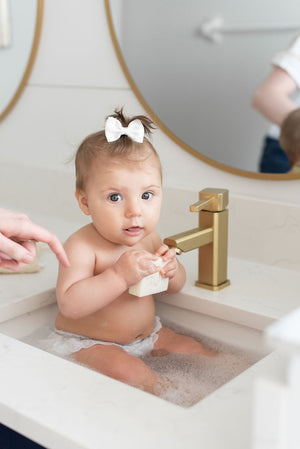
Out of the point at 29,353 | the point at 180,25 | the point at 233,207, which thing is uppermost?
the point at 180,25

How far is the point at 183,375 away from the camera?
3.58 feet

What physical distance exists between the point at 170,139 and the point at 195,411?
2.93ft

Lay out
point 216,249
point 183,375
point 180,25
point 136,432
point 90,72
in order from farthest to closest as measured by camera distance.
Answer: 1. point 90,72
2. point 180,25
3. point 216,249
4. point 183,375
5. point 136,432

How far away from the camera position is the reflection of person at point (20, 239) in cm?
87

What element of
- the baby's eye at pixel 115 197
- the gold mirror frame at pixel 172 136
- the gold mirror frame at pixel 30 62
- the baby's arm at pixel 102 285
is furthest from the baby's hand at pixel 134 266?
the gold mirror frame at pixel 30 62

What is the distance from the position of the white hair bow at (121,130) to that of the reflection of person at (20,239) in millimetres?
262

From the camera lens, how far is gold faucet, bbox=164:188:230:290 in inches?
46.8

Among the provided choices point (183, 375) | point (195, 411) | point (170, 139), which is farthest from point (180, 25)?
point (195, 411)

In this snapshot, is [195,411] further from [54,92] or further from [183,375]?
[54,92]

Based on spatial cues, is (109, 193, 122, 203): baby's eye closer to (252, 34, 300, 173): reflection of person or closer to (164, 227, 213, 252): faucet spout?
(164, 227, 213, 252): faucet spout

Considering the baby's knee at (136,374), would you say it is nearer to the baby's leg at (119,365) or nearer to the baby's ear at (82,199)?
the baby's leg at (119,365)

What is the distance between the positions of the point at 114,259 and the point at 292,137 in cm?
49

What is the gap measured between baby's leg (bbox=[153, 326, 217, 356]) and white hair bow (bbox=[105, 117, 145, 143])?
0.42m

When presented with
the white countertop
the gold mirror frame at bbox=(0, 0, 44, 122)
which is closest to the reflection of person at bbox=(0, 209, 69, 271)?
the white countertop
